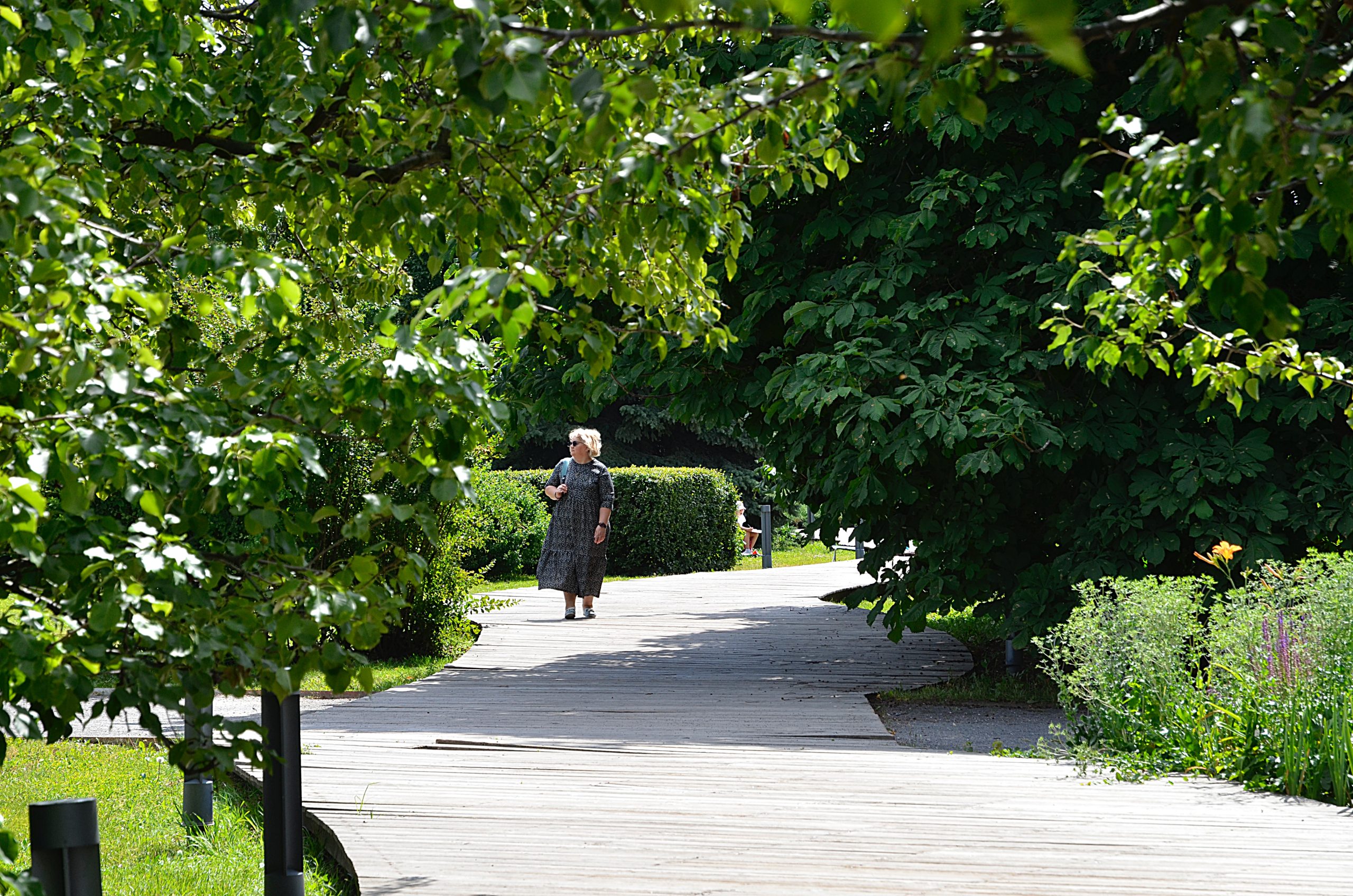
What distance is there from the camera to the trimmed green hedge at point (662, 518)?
2002 cm

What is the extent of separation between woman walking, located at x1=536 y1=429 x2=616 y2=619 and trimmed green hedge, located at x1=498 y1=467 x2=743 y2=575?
721 centimetres

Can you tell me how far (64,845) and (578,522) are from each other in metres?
8.91

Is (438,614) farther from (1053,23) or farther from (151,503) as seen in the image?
(1053,23)

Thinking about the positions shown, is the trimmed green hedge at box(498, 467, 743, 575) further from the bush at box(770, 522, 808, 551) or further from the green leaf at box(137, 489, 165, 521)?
the green leaf at box(137, 489, 165, 521)

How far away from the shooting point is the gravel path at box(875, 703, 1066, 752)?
23.3 ft

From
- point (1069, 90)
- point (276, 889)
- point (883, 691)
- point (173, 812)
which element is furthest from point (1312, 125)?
point (883, 691)

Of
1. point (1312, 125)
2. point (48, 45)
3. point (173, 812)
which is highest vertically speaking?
point (48, 45)

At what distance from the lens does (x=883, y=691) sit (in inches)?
342

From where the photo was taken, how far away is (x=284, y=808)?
147 inches

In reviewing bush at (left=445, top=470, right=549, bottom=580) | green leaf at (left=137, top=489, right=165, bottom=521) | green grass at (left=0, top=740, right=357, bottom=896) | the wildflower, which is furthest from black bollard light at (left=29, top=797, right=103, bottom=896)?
bush at (left=445, top=470, right=549, bottom=580)

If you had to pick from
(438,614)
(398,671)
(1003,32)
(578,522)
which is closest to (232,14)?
(1003,32)

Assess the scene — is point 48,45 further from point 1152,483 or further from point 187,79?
point 1152,483

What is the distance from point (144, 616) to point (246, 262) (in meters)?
0.72

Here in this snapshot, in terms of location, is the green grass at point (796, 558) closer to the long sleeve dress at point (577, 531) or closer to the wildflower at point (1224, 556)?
the long sleeve dress at point (577, 531)
